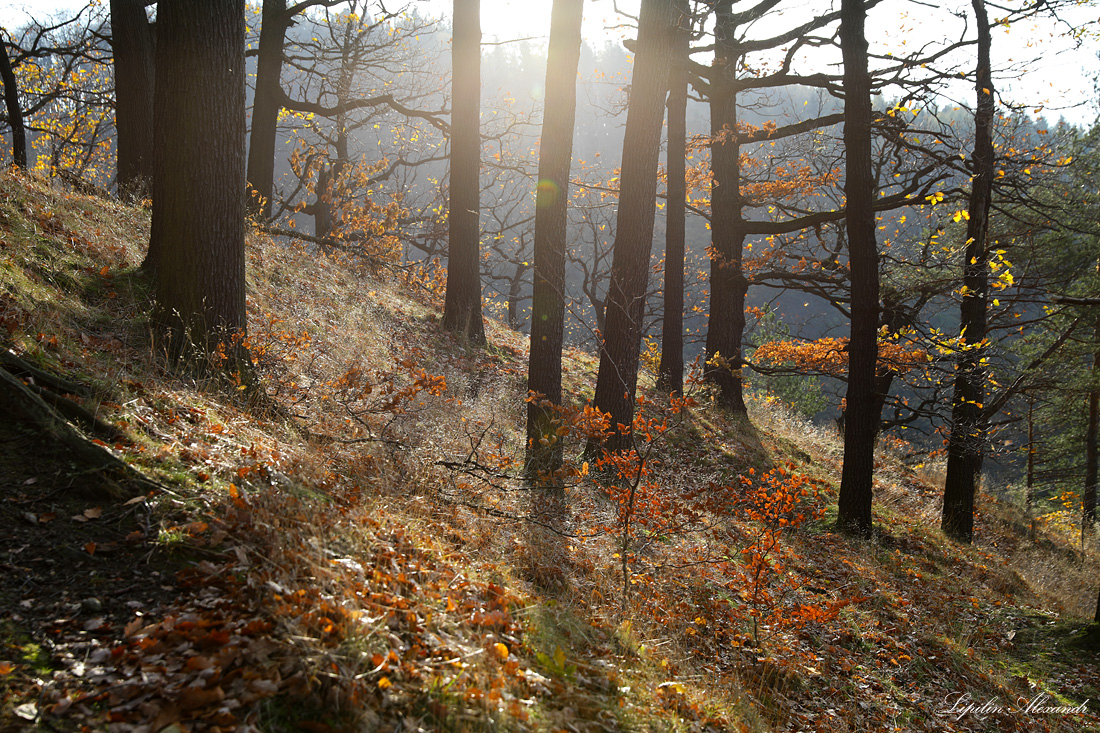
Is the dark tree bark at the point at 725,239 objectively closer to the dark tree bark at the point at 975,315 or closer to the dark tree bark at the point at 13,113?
the dark tree bark at the point at 975,315

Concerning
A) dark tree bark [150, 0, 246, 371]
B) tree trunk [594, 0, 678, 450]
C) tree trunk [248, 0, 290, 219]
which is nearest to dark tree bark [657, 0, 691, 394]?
tree trunk [594, 0, 678, 450]

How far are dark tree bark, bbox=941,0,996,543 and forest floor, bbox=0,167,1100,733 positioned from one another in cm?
96

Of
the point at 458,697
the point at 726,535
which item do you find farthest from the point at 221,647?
the point at 726,535

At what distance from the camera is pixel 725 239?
12461 millimetres

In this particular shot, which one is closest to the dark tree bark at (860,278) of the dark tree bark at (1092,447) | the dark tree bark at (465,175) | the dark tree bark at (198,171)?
the dark tree bark at (465,175)

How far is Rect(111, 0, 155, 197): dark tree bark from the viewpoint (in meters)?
8.75

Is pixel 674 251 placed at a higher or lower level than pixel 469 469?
higher

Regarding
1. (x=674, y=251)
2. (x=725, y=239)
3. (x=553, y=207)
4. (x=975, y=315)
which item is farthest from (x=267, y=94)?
(x=975, y=315)

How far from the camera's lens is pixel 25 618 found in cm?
234

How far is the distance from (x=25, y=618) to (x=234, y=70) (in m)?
4.82

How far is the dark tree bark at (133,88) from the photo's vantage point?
8750 millimetres

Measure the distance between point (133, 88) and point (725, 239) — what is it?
1058 centimetres

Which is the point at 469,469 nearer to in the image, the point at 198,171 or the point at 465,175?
the point at 198,171

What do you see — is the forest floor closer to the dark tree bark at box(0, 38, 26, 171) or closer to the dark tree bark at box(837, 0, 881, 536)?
the dark tree bark at box(837, 0, 881, 536)
